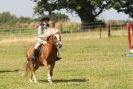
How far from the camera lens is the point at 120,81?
54.4 feet

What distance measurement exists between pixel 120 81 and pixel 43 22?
2994 mm

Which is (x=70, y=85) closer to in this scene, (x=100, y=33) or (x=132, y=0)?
(x=100, y=33)

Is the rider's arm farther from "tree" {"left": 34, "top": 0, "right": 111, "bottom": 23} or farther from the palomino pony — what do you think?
"tree" {"left": 34, "top": 0, "right": 111, "bottom": 23}

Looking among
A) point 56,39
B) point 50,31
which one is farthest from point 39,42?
point 56,39

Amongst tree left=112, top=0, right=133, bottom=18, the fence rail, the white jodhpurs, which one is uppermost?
the white jodhpurs

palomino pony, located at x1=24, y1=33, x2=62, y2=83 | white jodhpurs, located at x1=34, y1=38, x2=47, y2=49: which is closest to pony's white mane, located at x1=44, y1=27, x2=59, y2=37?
palomino pony, located at x1=24, y1=33, x2=62, y2=83

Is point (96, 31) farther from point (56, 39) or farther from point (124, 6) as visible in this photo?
point (56, 39)

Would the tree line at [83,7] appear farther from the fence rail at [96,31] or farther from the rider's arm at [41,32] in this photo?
the rider's arm at [41,32]

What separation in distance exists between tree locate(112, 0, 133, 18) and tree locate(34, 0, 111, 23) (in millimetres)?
1338

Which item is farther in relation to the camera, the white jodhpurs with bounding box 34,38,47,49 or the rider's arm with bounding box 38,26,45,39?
the white jodhpurs with bounding box 34,38,47,49

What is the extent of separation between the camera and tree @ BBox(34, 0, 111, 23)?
222 ft

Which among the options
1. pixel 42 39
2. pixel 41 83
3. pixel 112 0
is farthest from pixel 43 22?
pixel 112 0

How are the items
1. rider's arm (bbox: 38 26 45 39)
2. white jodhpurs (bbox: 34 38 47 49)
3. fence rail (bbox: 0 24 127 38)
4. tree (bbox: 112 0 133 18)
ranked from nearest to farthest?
1. rider's arm (bbox: 38 26 45 39)
2. white jodhpurs (bbox: 34 38 47 49)
3. fence rail (bbox: 0 24 127 38)
4. tree (bbox: 112 0 133 18)

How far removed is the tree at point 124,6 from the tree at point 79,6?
1338 millimetres
